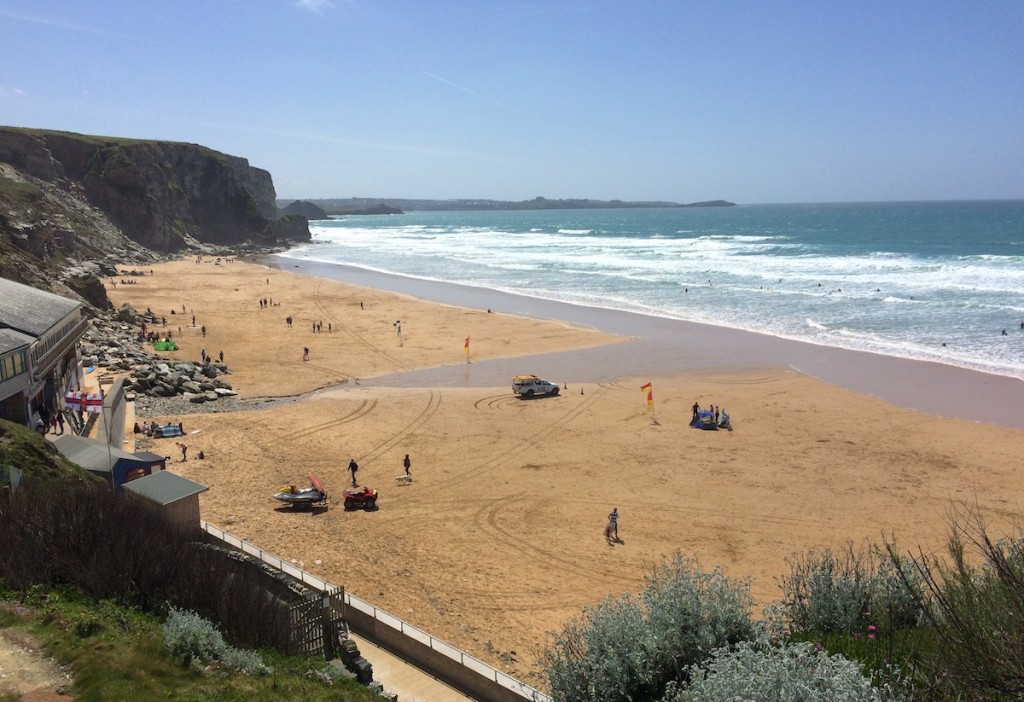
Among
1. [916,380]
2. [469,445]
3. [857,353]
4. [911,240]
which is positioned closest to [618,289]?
[857,353]

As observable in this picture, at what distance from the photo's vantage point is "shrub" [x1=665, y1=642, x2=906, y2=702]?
5.27 meters

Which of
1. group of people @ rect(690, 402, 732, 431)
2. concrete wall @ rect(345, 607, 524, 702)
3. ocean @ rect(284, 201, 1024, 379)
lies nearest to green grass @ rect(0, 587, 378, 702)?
concrete wall @ rect(345, 607, 524, 702)

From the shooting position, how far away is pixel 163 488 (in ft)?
43.0

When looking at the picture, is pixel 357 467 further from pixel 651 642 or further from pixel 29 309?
pixel 651 642

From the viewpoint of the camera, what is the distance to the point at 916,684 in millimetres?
5625

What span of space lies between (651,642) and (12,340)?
17.1m

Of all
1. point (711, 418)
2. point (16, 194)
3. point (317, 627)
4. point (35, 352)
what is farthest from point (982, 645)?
point (16, 194)

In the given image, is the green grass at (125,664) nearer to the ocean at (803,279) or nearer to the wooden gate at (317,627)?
the wooden gate at (317,627)

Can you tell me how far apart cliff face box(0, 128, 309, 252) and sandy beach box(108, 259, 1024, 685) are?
55.3 metres

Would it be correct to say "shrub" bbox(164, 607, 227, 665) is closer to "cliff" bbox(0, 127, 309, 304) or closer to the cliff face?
"cliff" bbox(0, 127, 309, 304)

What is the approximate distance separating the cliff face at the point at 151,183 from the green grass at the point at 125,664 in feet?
271

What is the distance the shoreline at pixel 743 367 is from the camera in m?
26.0

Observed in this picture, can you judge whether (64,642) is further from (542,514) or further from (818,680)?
(542,514)

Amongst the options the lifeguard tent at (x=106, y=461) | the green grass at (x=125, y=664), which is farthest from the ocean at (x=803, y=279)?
the lifeguard tent at (x=106, y=461)
